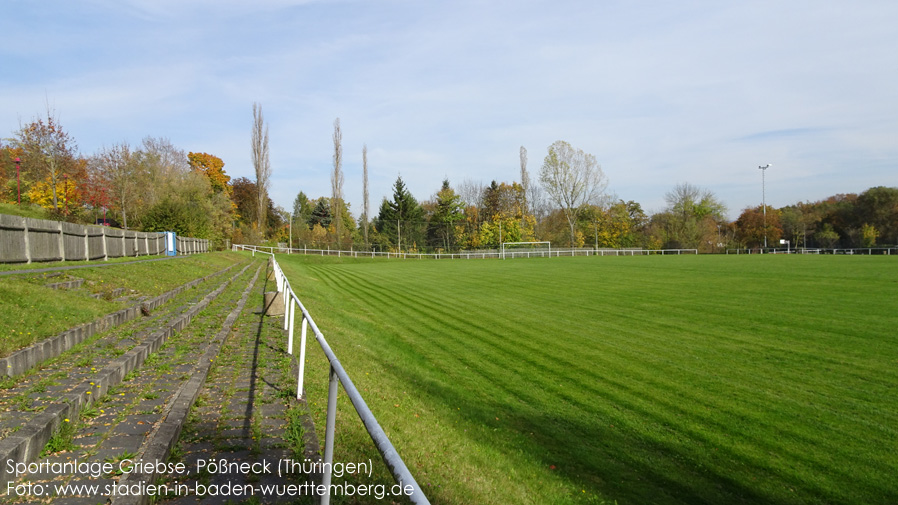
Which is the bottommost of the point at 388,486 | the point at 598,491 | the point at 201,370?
the point at 598,491

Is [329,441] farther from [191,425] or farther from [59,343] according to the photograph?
[59,343]

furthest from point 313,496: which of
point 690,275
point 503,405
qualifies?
point 690,275

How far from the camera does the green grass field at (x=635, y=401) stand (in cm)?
476

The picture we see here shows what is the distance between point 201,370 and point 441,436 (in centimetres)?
274

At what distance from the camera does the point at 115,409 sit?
14.4 feet

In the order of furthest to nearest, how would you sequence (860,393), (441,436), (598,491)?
(860,393)
(441,436)
(598,491)

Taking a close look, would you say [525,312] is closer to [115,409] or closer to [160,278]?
[160,278]

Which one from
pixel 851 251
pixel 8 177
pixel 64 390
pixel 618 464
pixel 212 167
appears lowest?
pixel 851 251

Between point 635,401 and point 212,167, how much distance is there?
280 feet

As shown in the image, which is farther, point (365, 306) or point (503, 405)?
point (365, 306)

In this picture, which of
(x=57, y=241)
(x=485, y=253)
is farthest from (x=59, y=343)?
(x=485, y=253)

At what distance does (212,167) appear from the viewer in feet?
266

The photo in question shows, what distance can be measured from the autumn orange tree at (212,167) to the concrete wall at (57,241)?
59.9 m

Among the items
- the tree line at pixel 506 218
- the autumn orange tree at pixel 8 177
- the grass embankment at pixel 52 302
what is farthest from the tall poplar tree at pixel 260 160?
the grass embankment at pixel 52 302
